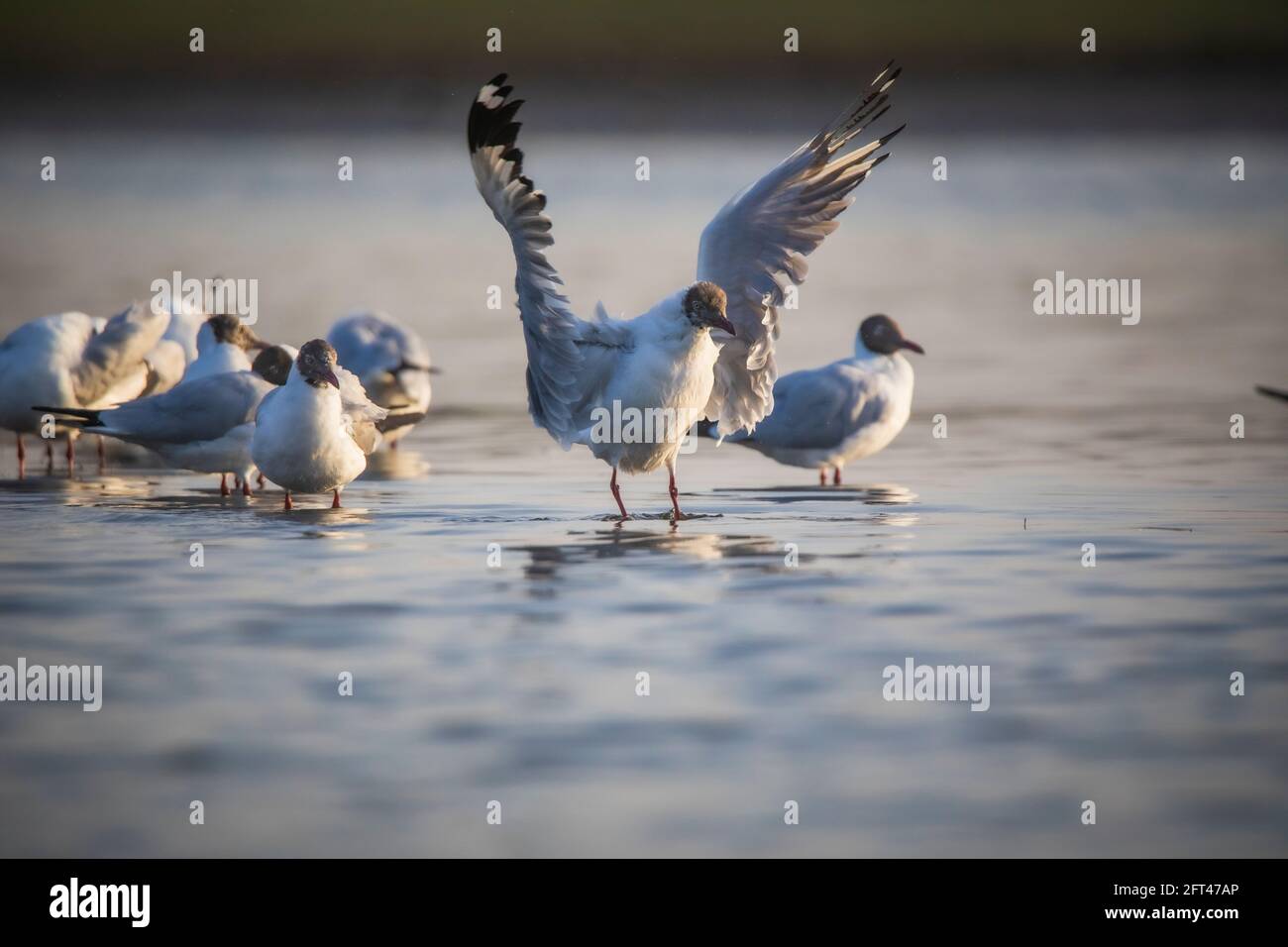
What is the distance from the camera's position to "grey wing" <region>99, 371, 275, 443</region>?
35.8 feet

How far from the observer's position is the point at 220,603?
25.4 feet

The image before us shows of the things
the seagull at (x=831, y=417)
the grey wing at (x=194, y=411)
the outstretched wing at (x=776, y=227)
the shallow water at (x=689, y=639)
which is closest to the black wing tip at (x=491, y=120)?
the outstretched wing at (x=776, y=227)

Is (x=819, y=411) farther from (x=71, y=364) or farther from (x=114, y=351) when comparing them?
(x=71, y=364)

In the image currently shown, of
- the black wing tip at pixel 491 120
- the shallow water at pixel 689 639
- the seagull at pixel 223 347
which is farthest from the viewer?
the seagull at pixel 223 347

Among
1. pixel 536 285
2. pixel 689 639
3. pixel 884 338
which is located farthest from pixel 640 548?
pixel 884 338

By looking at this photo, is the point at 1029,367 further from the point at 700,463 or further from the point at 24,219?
the point at 24,219

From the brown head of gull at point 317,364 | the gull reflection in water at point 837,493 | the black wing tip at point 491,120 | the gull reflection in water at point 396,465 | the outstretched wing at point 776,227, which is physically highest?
the black wing tip at point 491,120

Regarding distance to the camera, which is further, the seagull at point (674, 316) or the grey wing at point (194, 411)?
the grey wing at point (194, 411)

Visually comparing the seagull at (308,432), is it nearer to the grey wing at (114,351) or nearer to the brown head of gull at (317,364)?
the brown head of gull at (317,364)

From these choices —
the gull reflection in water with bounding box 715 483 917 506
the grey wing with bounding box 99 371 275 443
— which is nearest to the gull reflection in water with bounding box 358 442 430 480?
the grey wing with bounding box 99 371 275 443

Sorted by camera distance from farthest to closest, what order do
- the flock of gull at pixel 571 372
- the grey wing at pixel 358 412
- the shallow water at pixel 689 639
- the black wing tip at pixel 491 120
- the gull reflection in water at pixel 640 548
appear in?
the grey wing at pixel 358 412 → the flock of gull at pixel 571 372 → the black wing tip at pixel 491 120 → the gull reflection in water at pixel 640 548 → the shallow water at pixel 689 639

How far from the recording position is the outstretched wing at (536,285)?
930 cm

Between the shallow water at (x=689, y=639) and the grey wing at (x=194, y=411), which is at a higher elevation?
the grey wing at (x=194, y=411)

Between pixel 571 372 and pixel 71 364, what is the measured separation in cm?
422
